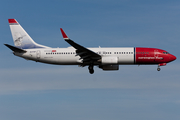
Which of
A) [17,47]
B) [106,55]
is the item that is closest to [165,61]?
[106,55]

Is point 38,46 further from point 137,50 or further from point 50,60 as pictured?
point 137,50

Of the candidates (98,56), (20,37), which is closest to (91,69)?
(98,56)

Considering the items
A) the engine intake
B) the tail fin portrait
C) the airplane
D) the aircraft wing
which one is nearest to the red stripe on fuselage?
the airplane

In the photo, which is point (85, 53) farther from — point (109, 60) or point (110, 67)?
point (110, 67)

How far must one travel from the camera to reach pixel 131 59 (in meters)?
47.8

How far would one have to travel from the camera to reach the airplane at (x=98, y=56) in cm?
4725

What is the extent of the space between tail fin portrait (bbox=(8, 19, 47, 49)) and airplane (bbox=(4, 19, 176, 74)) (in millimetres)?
1441

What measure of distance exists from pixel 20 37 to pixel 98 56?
15.6 m

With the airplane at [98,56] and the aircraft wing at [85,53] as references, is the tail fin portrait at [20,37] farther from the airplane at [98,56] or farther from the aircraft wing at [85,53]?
the aircraft wing at [85,53]

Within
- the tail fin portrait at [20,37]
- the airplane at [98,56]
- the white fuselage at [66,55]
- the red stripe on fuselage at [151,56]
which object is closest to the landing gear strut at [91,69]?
the airplane at [98,56]

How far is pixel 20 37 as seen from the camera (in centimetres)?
5238

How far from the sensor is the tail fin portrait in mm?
51794

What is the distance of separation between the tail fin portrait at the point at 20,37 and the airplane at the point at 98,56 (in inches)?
56.7

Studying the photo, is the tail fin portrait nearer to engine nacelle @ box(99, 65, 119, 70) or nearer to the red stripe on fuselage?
engine nacelle @ box(99, 65, 119, 70)
